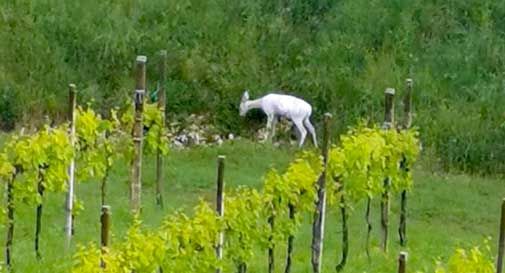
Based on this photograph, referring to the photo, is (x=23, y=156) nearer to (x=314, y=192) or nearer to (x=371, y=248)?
(x=314, y=192)

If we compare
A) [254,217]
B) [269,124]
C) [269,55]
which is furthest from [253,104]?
[254,217]

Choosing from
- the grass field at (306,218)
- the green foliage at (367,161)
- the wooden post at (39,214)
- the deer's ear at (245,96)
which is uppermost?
the green foliage at (367,161)

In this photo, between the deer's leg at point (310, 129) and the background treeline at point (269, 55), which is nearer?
the deer's leg at point (310, 129)

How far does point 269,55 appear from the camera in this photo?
783 inches

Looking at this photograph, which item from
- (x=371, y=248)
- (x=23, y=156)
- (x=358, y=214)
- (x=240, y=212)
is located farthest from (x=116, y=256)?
(x=358, y=214)

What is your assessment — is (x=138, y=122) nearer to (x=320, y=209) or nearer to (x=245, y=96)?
(x=320, y=209)

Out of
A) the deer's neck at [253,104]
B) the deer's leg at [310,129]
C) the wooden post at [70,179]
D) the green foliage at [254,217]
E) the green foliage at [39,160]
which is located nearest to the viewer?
the green foliage at [254,217]

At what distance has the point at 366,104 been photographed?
1859cm

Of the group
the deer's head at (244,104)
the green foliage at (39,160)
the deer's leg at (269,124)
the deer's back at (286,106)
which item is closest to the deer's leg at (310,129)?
the deer's back at (286,106)

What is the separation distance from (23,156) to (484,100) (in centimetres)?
870

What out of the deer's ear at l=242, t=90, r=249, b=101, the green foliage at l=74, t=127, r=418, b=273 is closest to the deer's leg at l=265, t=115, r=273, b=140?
the deer's ear at l=242, t=90, r=249, b=101

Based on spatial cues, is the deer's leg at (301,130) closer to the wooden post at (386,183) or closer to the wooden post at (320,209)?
the wooden post at (386,183)

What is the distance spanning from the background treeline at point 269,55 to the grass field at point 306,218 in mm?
1614

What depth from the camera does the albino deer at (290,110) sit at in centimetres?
1750
